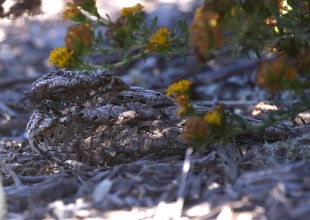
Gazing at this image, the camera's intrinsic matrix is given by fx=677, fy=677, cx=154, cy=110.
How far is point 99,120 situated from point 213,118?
114cm

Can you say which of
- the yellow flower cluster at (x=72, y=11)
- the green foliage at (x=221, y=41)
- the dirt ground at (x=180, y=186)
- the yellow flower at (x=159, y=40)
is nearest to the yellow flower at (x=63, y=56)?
the green foliage at (x=221, y=41)

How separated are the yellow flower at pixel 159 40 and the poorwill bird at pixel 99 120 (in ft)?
2.19

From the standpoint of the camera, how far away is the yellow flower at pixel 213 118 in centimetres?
302

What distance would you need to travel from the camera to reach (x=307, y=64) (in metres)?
2.96

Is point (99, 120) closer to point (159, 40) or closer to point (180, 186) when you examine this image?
point (159, 40)

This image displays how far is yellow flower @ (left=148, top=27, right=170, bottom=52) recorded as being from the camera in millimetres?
3266

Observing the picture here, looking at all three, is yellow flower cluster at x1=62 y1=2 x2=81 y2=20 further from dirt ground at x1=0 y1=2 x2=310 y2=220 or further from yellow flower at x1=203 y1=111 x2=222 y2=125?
yellow flower at x1=203 y1=111 x2=222 y2=125

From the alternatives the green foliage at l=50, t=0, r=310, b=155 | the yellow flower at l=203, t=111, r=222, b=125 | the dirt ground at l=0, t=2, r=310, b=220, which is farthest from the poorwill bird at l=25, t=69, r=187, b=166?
the yellow flower at l=203, t=111, r=222, b=125

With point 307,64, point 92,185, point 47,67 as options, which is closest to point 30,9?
point 92,185

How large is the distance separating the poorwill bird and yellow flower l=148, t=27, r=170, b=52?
0.67 metres

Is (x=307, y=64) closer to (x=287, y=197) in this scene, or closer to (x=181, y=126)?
(x=287, y=197)

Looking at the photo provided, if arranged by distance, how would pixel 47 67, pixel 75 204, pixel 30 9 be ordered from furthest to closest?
pixel 47 67
pixel 30 9
pixel 75 204

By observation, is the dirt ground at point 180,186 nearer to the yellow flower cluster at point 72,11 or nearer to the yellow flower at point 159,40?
the yellow flower at point 159,40

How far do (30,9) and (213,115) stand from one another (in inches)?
68.5
